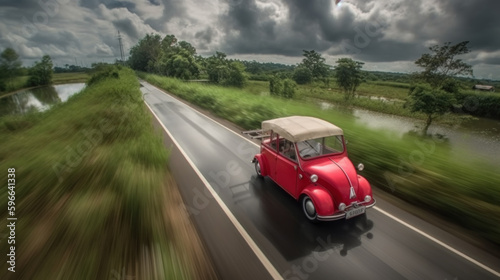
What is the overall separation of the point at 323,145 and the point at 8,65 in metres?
49.4

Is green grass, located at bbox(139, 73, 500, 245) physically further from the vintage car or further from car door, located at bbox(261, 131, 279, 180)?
car door, located at bbox(261, 131, 279, 180)

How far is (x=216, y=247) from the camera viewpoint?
454 cm

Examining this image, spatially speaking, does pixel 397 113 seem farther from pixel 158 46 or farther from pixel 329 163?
pixel 158 46

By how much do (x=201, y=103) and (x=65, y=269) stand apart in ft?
63.8

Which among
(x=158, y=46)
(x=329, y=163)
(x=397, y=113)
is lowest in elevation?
(x=397, y=113)

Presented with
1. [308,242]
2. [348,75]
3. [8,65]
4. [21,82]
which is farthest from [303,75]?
[21,82]

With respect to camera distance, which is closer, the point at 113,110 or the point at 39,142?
the point at 39,142

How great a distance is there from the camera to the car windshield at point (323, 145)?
5.89 meters

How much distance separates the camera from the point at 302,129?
5801 millimetres

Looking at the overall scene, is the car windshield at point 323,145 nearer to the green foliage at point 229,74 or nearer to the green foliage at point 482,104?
the green foliage at point 482,104

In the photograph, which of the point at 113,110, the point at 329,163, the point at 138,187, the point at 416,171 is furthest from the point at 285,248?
the point at 113,110

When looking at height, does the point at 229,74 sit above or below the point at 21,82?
above

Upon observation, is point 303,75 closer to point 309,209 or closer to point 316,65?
point 316,65

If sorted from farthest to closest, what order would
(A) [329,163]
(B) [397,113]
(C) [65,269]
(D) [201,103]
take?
(B) [397,113]
(D) [201,103]
(A) [329,163]
(C) [65,269]
